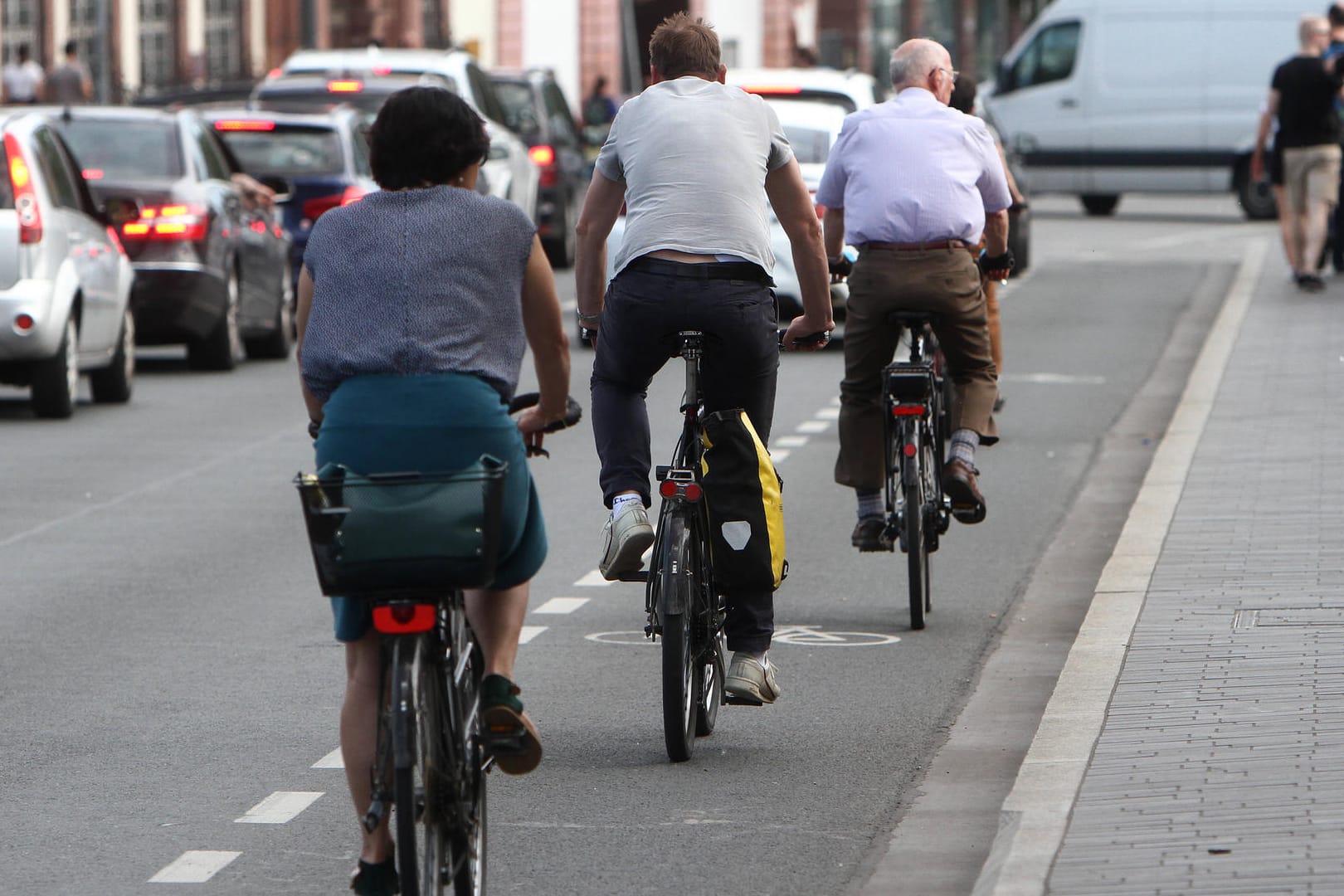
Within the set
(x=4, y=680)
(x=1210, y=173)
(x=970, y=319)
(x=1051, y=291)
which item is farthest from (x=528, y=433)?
(x=1210, y=173)

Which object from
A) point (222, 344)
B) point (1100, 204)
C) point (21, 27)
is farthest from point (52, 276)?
point (21, 27)

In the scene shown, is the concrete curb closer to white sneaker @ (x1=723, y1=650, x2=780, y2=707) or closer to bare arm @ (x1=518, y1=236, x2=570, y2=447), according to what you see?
white sneaker @ (x1=723, y1=650, x2=780, y2=707)

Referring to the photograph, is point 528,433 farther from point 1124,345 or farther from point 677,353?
point 1124,345

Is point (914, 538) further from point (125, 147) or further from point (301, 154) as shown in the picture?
point (301, 154)

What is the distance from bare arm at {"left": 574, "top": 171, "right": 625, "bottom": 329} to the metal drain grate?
217cm

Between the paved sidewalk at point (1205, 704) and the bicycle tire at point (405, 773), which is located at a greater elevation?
the bicycle tire at point (405, 773)

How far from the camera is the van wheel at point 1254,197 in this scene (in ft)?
116

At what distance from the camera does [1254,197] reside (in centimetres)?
3556

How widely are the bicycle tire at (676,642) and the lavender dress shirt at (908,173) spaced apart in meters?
2.40

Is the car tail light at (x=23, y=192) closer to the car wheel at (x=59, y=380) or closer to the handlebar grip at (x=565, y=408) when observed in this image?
the car wheel at (x=59, y=380)

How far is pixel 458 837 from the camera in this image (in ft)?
16.1

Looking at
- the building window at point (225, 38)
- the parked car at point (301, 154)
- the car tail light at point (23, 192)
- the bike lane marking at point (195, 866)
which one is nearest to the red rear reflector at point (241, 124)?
the parked car at point (301, 154)

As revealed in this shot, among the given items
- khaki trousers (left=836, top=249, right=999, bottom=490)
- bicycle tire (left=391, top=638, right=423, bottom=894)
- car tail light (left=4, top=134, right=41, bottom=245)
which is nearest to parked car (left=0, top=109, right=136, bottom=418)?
car tail light (left=4, top=134, right=41, bottom=245)

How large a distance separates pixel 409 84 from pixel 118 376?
830 cm
